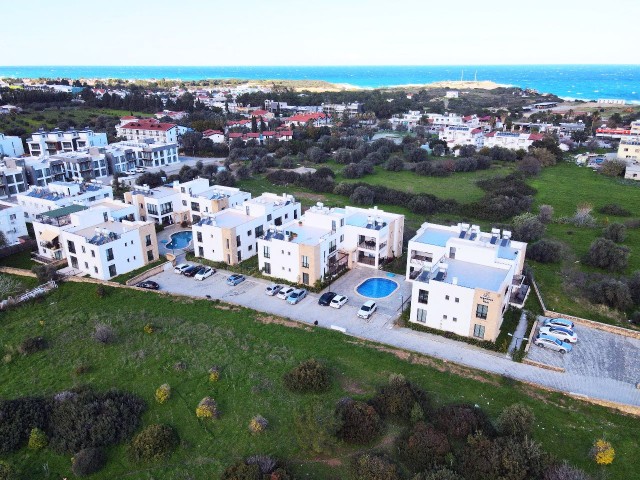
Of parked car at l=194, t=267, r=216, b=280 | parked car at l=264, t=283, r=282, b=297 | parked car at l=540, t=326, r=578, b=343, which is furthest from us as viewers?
parked car at l=194, t=267, r=216, b=280

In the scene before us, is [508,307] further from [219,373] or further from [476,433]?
[219,373]

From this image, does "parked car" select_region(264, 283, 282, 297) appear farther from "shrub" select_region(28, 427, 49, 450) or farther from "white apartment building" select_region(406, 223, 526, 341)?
"shrub" select_region(28, 427, 49, 450)

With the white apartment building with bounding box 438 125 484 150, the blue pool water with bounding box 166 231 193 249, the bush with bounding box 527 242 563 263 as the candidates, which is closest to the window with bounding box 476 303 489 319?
the bush with bounding box 527 242 563 263

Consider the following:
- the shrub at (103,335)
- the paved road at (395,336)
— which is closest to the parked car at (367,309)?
the paved road at (395,336)

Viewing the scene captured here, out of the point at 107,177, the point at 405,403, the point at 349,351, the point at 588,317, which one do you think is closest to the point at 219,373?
the point at 349,351

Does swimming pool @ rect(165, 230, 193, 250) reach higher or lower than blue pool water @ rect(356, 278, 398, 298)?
higher

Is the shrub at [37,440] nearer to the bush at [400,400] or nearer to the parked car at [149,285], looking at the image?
the parked car at [149,285]

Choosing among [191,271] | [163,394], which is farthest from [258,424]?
[191,271]

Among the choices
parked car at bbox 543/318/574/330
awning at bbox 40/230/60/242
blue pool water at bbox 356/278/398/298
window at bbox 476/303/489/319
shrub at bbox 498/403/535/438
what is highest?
awning at bbox 40/230/60/242
